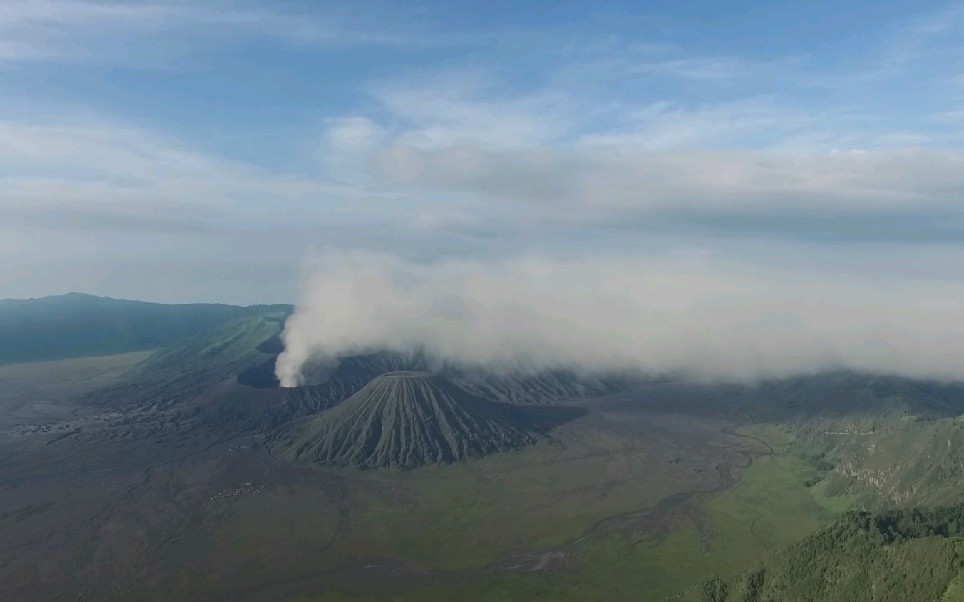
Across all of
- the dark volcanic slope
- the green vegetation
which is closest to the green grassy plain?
the green vegetation

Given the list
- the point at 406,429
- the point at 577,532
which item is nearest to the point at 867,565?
the point at 577,532

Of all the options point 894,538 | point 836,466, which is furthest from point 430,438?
point 894,538

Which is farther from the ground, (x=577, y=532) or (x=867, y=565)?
(x=867, y=565)

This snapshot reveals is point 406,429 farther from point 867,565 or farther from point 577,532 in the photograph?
point 867,565

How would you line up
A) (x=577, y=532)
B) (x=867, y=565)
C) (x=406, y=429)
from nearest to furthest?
1. (x=867, y=565)
2. (x=577, y=532)
3. (x=406, y=429)

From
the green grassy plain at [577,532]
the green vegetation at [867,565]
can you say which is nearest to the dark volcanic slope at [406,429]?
the green grassy plain at [577,532]

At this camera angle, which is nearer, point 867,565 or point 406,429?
point 867,565

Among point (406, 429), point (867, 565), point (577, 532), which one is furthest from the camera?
point (406, 429)

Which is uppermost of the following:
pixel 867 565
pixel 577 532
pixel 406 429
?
pixel 406 429
